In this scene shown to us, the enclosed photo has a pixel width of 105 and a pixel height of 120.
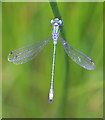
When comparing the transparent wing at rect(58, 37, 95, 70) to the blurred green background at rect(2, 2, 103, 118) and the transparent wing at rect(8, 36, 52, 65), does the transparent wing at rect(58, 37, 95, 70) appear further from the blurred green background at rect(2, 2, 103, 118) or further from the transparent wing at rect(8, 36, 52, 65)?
the transparent wing at rect(8, 36, 52, 65)

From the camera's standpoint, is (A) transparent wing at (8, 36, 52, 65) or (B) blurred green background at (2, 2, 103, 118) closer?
(B) blurred green background at (2, 2, 103, 118)

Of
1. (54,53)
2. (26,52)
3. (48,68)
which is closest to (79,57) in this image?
(54,53)

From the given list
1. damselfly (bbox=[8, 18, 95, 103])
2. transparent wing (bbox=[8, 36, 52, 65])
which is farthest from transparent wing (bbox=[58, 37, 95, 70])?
transparent wing (bbox=[8, 36, 52, 65])

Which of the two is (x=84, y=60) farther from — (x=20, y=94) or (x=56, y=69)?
(x=20, y=94)

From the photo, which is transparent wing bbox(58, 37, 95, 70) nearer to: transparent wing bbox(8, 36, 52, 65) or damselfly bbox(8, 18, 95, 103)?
damselfly bbox(8, 18, 95, 103)

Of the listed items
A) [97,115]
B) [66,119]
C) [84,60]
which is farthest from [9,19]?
[97,115]
